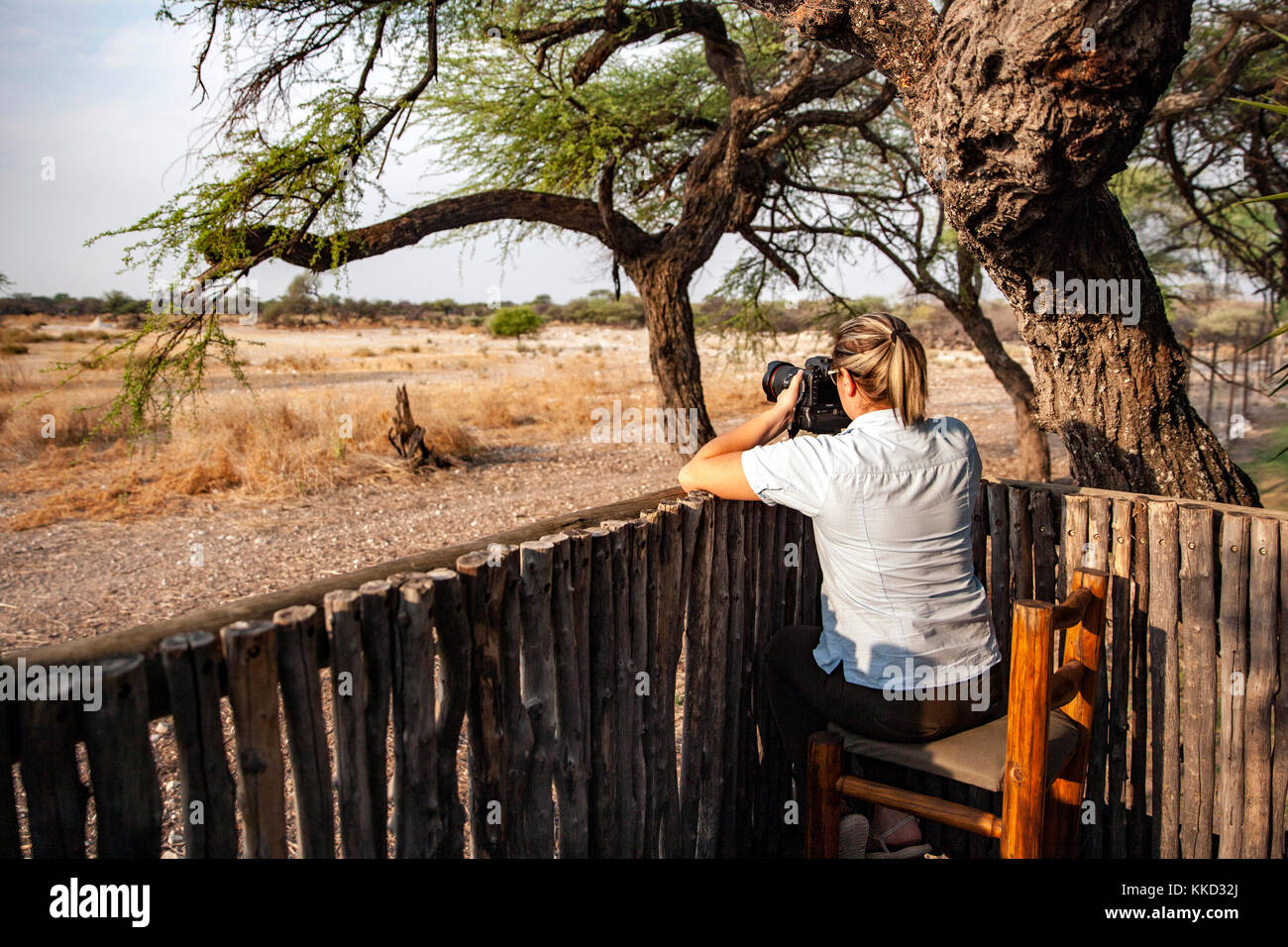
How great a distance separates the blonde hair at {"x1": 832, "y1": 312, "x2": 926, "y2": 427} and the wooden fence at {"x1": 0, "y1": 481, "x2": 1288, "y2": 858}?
60 centimetres

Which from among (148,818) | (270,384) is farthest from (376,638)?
(270,384)

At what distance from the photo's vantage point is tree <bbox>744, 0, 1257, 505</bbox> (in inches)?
116

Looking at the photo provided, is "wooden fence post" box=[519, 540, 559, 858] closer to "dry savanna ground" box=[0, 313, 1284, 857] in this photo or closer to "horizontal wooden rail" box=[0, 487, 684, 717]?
"horizontal wooden rail" box=[0, 487, 684, 717]

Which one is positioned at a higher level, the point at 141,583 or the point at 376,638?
the point at 376,638

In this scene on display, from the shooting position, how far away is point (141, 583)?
660 centimetres

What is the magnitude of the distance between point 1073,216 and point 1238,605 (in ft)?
5.84

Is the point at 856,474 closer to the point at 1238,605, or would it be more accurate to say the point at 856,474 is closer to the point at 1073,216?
the point at 1238,605

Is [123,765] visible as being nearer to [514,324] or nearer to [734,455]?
[734,455]

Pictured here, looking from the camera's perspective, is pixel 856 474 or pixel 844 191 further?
pixel 844 191

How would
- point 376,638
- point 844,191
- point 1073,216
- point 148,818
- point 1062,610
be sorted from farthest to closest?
point 844,191 < point 1073,216 < point 1062,610 < point 376,638 < point 148,818

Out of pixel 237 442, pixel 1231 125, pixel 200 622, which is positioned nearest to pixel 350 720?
pixel 200 622

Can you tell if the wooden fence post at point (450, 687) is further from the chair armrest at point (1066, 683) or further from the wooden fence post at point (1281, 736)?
the wooden fence post at point (1281, 736)

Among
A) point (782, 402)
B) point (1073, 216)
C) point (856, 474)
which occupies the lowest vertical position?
point (856, 474)

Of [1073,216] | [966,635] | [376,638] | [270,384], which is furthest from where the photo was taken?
[270,384]
